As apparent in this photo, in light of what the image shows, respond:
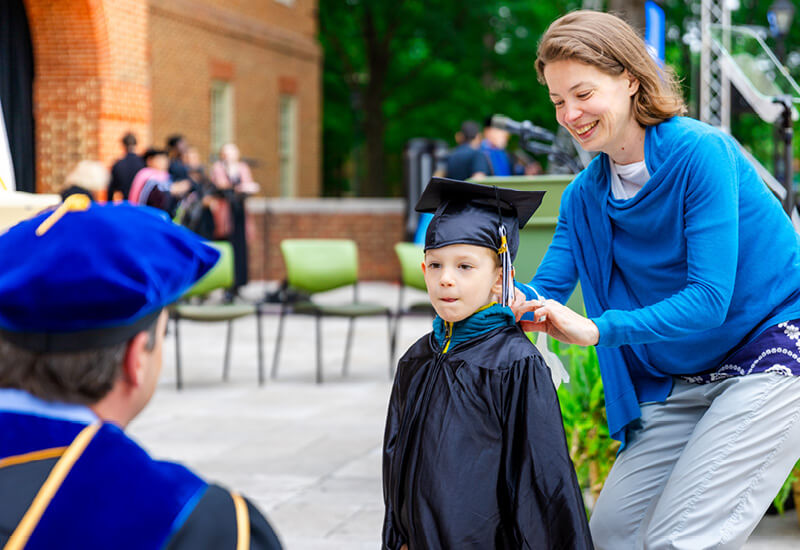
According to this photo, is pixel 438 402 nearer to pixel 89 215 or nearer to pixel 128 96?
pixel 89 215

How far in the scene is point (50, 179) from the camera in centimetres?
1416

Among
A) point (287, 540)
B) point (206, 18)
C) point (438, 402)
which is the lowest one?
point (287, 540)

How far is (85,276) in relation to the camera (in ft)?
4.30

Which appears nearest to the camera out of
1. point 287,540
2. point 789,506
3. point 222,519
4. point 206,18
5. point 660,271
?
point 222,519

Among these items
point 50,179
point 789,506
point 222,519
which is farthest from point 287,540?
point 50,179

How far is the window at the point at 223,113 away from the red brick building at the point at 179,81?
0.06ft

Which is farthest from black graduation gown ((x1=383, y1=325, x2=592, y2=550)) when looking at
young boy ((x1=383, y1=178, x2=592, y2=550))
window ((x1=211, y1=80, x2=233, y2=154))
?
window ((x1=211, y1=80, x2=233, y2=154))

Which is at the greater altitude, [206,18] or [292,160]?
[206,18]

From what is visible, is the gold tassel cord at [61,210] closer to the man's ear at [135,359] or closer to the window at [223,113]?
the man's ear at [135,359]

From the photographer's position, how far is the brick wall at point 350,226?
62.9 ft

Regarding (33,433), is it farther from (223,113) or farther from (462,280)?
(223,113)

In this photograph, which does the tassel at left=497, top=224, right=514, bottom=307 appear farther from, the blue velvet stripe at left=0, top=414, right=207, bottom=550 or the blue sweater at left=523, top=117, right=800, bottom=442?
the blue velvet stripe at left=0, top=414, right=207, bottom=550

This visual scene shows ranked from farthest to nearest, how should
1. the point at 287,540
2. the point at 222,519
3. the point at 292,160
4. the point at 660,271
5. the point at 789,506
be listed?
1. the point at 292,160
2. the point at 789,506
3. the point at 287,540
4. the point at 660,271
5. the point at 222,519

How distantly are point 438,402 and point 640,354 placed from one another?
55 centimetres
